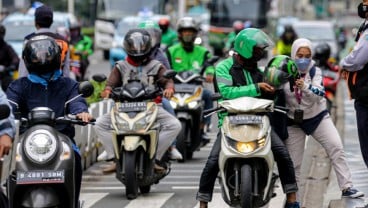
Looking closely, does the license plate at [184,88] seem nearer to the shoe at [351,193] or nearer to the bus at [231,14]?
the shoe at [351,193]

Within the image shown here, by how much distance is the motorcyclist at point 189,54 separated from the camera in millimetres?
17656

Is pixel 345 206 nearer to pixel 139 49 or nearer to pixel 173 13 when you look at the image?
pixel 139 49

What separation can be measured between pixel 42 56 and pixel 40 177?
1.16 metres

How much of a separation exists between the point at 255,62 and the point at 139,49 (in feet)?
9.90

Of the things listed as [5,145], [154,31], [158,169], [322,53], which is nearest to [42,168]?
[5,145]

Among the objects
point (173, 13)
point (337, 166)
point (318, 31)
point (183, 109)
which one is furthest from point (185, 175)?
point (173, 13)

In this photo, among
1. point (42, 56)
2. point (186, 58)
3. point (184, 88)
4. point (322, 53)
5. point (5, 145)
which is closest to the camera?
point (5, 145)

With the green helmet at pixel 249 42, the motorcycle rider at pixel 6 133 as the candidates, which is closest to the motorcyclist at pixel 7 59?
the green helmet at pixel 249 42

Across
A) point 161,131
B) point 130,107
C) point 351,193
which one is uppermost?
point 130,107

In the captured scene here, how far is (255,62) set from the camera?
11.1m

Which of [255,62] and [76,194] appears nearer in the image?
[76,194]

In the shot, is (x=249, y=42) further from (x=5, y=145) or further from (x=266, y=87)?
(x=5, y=145)

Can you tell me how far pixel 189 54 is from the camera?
1783 cm

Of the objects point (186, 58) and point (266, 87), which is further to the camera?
point (186, 58)
